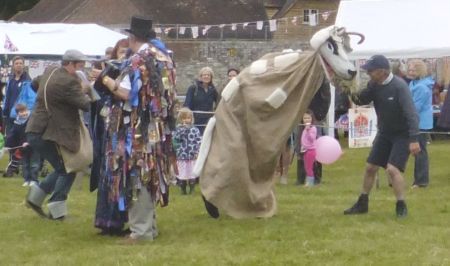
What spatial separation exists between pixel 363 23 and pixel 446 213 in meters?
10.7

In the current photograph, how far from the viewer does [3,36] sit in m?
22.5

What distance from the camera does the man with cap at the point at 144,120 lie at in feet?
28.0

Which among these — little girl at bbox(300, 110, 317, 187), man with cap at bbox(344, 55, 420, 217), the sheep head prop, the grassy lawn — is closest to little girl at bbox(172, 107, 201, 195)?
the grassy lawn

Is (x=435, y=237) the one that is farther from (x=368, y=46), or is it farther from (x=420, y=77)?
(x=368, y=46)

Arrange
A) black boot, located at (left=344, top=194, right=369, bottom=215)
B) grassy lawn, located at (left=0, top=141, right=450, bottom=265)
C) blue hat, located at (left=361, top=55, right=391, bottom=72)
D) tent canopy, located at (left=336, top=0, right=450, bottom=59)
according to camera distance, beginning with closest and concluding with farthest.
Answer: grassy lawn, located at (left=0, top=141, right=450, bottom=265) → blue hat, located at (left=361, top=55, right=391, bottom=72) → black boot, located at (left=344, top=194, right=369, bottom=215) → tent canopy, located at (left=336, top=0, right=450, bottom=59)

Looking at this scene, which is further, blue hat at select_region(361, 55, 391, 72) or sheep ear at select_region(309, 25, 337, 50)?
blue hat at select_region(361, 55, 391, 72)

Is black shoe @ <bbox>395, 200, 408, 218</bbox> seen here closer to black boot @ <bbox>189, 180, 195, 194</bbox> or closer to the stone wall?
black boot @ <bbox>189, 180, 195, 194</bbox>

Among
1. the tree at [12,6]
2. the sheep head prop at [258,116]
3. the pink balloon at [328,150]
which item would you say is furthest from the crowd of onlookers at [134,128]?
the tree at [12,6]

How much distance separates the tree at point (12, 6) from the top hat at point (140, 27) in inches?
2225

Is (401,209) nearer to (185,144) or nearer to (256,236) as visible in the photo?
(256,236)

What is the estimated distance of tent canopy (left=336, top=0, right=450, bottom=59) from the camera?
19703 millimetres

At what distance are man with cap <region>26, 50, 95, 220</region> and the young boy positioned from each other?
3916mm

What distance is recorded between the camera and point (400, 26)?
20.5 metres

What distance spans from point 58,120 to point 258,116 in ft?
6.68
